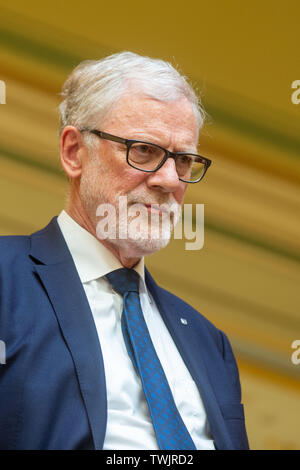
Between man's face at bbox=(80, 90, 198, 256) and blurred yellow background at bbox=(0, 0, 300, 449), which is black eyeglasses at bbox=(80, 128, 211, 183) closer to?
man's face at bbox=(80, 90, 198, 256)

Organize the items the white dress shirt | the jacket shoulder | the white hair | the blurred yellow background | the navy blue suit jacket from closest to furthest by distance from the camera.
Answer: the navy blue suit jacket → the white dress shirt → the jacket shoulder → the white hair → the blurred yellow background

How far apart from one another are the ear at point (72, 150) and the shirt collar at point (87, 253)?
13 centimetres

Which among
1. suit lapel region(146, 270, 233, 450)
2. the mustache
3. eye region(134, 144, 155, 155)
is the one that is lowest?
suit lapel region(146, 270, 233, 450)

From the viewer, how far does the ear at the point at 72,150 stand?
1.67 m

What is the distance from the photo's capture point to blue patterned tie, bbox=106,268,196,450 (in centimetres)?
139

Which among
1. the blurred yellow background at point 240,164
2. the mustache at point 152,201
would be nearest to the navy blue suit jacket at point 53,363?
the mustache at point 152,201

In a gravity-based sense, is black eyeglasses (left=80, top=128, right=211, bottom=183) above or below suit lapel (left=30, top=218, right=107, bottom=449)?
above

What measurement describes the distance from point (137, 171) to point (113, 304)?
33 centimetres

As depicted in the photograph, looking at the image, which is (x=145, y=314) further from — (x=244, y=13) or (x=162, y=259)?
(x=244, y=13)

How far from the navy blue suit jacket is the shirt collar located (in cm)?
3

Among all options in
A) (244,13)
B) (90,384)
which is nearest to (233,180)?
(244,13)

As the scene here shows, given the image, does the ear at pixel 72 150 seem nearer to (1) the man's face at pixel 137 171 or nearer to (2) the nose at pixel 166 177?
(1) the man's face at pixel 137 171

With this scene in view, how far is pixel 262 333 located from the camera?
2.55 meters

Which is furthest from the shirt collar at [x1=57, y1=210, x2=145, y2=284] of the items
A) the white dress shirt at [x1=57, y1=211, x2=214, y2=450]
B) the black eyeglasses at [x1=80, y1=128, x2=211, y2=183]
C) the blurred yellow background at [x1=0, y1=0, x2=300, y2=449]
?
the blurred yellow background at [x1=0, y1=0, x2=300, y2=449]
